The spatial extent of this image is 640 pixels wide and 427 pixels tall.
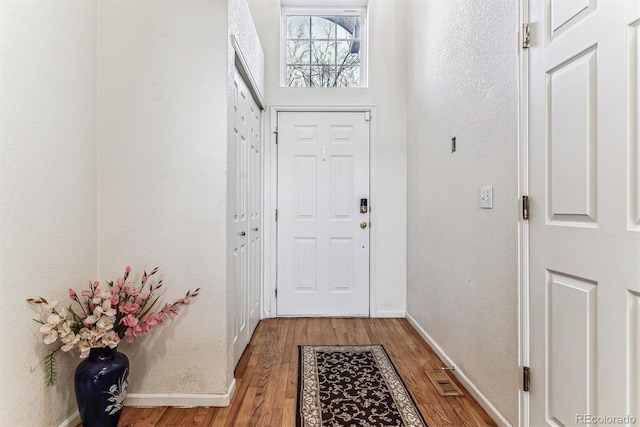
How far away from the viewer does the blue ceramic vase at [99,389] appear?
1.53m

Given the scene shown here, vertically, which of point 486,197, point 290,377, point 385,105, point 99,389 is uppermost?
point 385,105

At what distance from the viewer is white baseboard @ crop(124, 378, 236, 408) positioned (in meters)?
1.86

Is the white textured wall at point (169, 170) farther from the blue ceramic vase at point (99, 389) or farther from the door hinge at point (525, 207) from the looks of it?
the door hinge at point (525, 207)

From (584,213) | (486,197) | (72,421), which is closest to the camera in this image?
(584,213)

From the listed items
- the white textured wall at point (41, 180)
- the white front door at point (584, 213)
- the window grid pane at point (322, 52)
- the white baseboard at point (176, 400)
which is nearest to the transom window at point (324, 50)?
the window grid pane at point (322, 52)

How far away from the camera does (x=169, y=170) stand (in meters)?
1.86

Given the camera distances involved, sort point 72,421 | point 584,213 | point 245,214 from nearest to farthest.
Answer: point 584,213, point 72,421, point 245,214

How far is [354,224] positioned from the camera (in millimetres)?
3434

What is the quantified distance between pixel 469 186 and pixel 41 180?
2.00m

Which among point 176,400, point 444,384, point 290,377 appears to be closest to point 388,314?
point 444,384

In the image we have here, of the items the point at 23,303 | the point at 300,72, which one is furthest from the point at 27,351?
the point at 300,72

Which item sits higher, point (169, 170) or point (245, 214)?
point (169, 170)

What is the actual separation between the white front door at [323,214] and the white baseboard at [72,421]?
1.86 m

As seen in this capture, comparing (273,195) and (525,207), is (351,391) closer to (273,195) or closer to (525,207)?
(525,207)
